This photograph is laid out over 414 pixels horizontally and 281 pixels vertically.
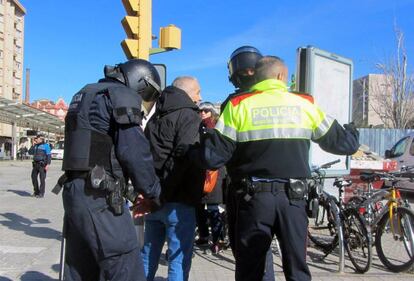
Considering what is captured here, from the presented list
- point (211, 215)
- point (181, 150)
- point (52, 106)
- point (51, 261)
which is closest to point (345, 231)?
point (211, 215)

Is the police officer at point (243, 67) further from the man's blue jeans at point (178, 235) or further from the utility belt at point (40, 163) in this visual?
the utility belt at point (40, 163)

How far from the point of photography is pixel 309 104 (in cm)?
354

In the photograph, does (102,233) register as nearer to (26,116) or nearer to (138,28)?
(138,28)

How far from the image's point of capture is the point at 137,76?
3.47 meters

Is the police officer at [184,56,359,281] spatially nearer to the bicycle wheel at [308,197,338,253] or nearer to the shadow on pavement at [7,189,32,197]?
the bicycle wheel at [308,197,338,253]

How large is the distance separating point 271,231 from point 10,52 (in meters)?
82.9

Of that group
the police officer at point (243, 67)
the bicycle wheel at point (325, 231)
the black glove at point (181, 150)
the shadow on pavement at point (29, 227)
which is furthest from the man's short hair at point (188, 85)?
the shadow on pavement at point (29, 227)

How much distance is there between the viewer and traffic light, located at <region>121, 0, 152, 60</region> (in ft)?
23.8

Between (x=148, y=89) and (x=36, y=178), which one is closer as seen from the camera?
(x=148, y=89)

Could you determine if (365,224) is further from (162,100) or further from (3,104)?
(3,104)

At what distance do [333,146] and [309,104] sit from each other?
346mm

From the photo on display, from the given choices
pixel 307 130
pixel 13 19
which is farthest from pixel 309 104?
pixel 13 19

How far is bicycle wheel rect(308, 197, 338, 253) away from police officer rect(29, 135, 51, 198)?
32.2 ft

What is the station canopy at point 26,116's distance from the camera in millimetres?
37719
